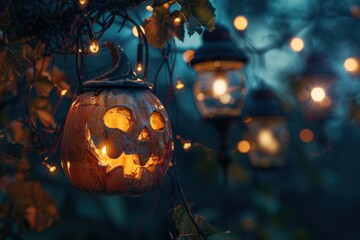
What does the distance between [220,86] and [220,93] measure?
0.09 ft

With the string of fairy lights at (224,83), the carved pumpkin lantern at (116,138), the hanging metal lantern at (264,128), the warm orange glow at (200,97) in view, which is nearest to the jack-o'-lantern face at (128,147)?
the carved pumpkin lantern at (116,138)

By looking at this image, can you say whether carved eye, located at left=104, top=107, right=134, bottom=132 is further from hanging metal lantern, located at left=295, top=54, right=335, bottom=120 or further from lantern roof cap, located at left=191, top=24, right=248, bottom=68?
hanging metal lantern, located at left=295, top=54, right=335, bottom=120

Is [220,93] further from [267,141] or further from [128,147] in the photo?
[128,147]

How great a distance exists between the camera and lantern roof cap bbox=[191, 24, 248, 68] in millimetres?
2059

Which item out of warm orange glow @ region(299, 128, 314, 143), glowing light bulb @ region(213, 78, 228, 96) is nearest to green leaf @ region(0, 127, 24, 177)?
glowing light bulb @ region(213, 78, 228, 96)

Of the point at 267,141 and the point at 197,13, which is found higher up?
the point at 197,13

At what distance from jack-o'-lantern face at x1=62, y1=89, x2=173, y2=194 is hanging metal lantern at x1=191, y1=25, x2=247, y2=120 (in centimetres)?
107

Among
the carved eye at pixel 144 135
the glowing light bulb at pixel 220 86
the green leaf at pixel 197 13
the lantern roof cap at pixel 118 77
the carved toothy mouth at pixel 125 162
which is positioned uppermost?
the green leaf at pixel 197 13

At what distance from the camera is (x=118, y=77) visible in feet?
3.37

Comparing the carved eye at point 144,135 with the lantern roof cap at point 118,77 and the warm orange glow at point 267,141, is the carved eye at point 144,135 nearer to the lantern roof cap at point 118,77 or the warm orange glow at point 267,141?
the lantern roof cap at point 118,77

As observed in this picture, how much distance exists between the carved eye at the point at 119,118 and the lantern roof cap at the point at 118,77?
0.05m

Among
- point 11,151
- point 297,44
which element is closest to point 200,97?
point 297,44

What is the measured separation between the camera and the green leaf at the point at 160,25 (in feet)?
3.98

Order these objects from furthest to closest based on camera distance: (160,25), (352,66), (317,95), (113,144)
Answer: (352,66), (317,95), (160,25), (113,144)
